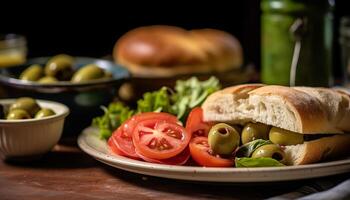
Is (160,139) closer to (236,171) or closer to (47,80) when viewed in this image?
(236,171)

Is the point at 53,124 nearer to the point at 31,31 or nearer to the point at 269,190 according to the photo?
the point at 269,190

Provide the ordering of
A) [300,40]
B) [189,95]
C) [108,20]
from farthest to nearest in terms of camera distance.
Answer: [108,20] < [300,40] < [189,95]

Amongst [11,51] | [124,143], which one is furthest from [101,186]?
[11,51]

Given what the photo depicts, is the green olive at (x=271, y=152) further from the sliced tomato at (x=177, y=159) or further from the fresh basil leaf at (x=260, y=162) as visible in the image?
the sliced tomato at (x=177, y=159)

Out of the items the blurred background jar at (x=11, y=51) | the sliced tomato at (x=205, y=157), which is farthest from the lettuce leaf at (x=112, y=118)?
the blurred background jar at (x=11, y=51)

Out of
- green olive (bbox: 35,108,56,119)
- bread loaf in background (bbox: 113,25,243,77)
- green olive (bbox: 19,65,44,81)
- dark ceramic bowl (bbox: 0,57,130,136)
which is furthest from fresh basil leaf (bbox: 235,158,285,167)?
bread loaf in background (bbox: 113,25,243,77)

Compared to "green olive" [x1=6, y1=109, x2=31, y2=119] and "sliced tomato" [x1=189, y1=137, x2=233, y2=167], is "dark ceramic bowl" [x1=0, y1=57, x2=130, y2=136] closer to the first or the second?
"green olive" [x1=6, y1=109, x2=31, y2=119]
